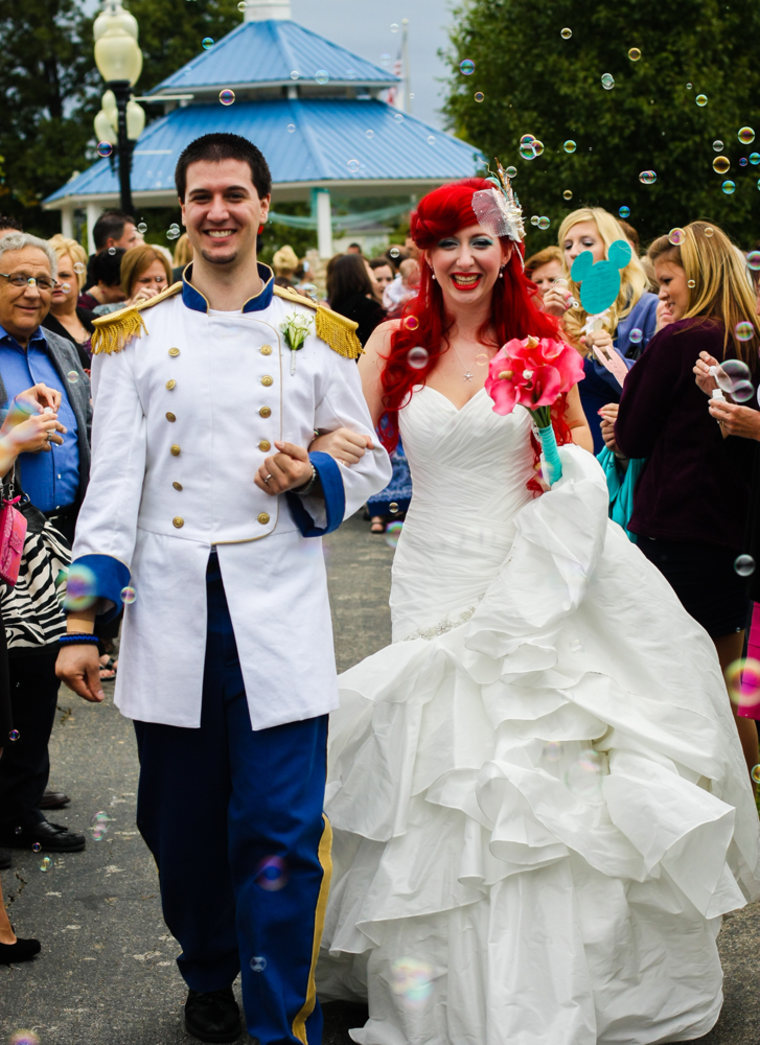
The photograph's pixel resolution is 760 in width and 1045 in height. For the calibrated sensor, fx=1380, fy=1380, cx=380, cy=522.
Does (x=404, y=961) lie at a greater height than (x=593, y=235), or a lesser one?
lesser

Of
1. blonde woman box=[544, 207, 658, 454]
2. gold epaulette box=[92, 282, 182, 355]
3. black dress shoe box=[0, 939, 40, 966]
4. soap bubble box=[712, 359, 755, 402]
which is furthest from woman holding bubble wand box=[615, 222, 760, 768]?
black dress shoe box=[0, 939, 40, 966]

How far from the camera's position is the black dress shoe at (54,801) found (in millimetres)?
5484

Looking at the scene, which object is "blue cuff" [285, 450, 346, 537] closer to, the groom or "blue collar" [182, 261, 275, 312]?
the groom

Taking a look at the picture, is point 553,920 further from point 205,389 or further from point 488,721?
point 205,389

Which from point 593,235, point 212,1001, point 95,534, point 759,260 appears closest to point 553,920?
point 212,1001

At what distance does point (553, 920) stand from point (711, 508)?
1884mm

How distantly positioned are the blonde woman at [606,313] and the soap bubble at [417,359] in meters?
1.95

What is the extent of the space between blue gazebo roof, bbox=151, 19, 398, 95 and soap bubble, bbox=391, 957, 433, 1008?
1276 inches

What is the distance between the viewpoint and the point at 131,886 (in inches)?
186

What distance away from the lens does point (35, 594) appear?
4887 mm

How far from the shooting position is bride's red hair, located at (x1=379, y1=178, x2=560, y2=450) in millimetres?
4145

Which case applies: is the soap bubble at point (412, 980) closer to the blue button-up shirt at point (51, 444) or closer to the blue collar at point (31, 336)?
the blue button-up shirt at point (51, 444)

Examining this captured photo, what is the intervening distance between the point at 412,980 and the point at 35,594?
7.07 feet

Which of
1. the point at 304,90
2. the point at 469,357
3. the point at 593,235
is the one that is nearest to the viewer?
the point at 469,357
